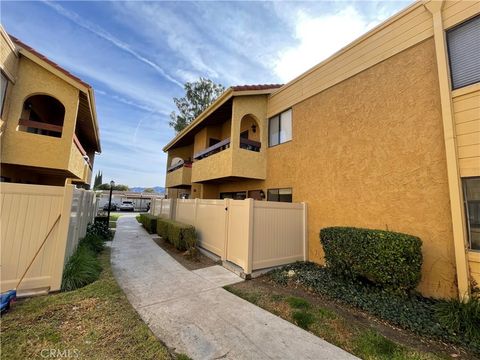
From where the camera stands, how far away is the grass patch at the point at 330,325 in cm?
338

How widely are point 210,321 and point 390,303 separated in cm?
396

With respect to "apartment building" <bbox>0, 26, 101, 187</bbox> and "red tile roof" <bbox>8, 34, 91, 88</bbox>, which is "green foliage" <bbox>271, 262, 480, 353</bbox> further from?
"red tile roof" <bbox>8, 34, 91, 88</bbox>

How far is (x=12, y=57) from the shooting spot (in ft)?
25.5

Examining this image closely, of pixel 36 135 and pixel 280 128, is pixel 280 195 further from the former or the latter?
pixel 36 135

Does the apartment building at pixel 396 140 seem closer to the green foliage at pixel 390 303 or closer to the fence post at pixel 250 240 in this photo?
the green foliage at pixel 390 303

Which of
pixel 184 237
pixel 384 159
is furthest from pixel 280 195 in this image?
pixel 184 237

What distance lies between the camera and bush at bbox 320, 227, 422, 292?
4.88m

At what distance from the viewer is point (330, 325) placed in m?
4.15

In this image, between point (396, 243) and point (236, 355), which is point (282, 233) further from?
point (236, 355)

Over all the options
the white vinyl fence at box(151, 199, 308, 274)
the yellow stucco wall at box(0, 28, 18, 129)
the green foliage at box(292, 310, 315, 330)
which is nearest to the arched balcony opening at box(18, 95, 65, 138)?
the yellow stucco wall at box(0, 28, 18, 129)

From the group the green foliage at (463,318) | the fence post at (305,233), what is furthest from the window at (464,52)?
the fence post at (305,233)

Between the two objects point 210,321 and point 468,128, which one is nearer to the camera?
point 210,321

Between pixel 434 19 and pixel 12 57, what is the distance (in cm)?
1334

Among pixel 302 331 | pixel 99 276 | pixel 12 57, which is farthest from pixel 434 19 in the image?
pixel 12 57
